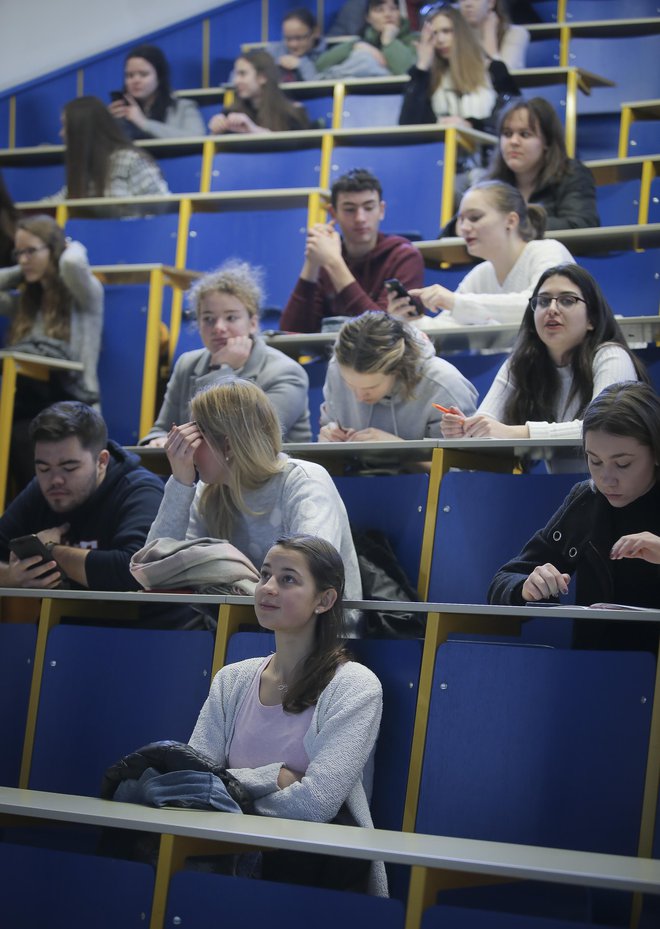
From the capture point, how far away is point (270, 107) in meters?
4.32

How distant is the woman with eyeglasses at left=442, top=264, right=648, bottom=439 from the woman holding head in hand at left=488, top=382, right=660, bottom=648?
37 cm

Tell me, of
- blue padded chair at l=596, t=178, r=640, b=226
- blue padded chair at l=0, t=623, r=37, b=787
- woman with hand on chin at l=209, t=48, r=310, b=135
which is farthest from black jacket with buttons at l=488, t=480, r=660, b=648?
woman with hand on chin at l=209, t=48, r=310, b=135

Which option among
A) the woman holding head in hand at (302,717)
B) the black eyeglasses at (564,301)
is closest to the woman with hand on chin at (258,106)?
the black eyeglasses at (564,301)

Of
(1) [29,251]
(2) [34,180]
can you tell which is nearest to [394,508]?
(1) [29,251]

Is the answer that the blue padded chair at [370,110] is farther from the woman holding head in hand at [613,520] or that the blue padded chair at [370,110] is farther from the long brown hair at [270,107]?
the woman holding head in hand at [613,520]

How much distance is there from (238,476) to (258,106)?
2544mm

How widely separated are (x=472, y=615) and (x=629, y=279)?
147 centimetres

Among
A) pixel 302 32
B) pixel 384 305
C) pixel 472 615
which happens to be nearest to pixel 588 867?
pixel 472 615

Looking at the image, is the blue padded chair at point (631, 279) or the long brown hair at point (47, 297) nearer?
the blue padded chair at point (631, 279)

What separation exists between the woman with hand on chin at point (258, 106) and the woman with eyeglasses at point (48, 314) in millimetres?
1078

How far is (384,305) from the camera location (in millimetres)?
3074

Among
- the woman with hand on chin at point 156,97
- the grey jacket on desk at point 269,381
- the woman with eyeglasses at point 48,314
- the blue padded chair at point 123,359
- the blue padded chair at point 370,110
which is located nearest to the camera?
the grey jacket on desk at point 269,381

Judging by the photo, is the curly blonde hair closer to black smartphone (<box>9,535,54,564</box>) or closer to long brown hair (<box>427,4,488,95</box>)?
black smartphone (<box>9,535,54,564</box>)

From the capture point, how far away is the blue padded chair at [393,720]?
1714mm
